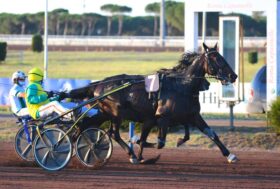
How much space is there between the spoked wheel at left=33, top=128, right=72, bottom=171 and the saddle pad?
4.96 ft

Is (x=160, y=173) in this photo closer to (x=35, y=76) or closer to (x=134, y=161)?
(x=134, y=161)

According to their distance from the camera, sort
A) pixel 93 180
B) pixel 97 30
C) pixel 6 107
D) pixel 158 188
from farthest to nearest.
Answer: pixel 97 30
pixel 6 107
pixel 93 180
pixel 158 188

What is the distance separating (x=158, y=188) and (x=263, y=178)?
207cm

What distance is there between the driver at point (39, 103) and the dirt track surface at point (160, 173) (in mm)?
894

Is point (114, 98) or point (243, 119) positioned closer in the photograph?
point (114, 98)

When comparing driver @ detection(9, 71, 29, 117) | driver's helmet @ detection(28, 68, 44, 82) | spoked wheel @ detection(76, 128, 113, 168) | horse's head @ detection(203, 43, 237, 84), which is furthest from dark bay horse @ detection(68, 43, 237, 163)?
driver @ detection(9, 71, 29, 117)

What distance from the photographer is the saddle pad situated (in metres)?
14.7

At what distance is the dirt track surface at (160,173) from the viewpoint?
12.6 metres

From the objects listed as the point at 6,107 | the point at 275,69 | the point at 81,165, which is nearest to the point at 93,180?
the point at 81,165

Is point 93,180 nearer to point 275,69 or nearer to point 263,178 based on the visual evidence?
point 263,178

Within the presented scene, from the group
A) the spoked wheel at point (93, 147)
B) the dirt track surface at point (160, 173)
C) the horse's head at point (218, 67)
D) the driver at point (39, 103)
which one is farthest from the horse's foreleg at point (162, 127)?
the driver at point (39, 103)

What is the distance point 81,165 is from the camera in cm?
1510

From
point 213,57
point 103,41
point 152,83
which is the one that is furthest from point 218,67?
point 103,41

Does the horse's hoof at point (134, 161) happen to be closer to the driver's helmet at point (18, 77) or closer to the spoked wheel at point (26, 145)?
the spoked wheel at point (26, 145)
